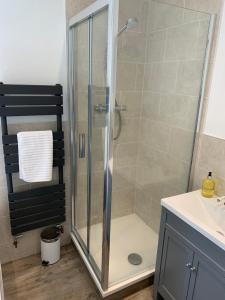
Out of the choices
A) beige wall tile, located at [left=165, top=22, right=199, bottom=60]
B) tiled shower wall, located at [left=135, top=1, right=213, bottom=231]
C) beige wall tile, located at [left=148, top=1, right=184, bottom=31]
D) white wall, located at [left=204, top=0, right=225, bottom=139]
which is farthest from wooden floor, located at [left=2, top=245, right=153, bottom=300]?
beige wall tile, located at [left=148, top=1, right=184, bottom=31]

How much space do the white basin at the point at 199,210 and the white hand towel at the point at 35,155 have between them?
0.93 metres

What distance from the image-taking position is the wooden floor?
176 centimetres

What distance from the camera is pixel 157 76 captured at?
6.64 feet

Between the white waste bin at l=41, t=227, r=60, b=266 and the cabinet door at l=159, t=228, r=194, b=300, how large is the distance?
3.01ft

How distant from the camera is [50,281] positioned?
1881 millimetres

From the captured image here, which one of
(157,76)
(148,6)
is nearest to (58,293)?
(157,76)

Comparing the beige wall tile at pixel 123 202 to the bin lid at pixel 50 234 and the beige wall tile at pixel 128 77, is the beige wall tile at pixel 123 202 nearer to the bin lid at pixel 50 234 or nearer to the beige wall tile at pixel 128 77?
the bin lid at pixel 50 234

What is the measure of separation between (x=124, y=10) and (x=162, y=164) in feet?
4.15

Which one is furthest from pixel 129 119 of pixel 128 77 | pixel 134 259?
pixel 134 259

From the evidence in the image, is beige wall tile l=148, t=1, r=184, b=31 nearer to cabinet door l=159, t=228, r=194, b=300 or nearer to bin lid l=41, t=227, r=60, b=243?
cabinet door l=159, t=228, r=194, b=300

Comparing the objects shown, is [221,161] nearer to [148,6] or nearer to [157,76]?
[157,76]

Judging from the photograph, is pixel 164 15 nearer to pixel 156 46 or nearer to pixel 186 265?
pixel 156 46

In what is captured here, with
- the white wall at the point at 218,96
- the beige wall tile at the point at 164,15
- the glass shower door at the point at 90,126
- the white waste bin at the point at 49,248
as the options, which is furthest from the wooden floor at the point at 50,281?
the beige wall tile at the point at 164,15

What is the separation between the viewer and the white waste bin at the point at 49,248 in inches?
78.7
